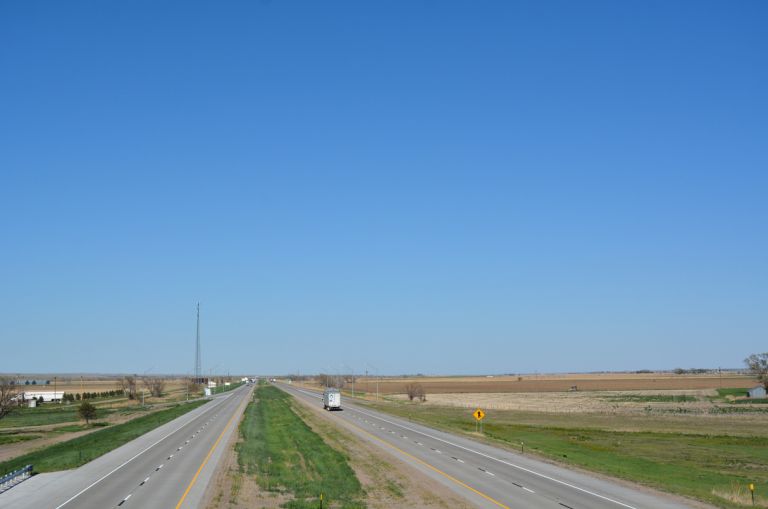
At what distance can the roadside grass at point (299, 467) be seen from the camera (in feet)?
97.1

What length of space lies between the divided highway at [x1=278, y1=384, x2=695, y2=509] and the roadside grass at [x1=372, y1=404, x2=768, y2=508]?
7.59 ft

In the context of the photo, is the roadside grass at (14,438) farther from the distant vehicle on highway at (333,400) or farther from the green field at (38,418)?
the distant vehicle on highway at (333,400)

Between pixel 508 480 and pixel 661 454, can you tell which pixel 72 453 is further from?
pixel 661 454

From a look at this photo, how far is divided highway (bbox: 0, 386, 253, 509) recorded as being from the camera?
92.3 feet

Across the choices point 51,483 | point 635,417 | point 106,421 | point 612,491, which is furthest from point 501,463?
point 106,421

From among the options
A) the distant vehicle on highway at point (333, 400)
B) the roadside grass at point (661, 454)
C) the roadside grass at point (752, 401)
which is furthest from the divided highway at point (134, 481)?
the roadside grass at point (752, 401)

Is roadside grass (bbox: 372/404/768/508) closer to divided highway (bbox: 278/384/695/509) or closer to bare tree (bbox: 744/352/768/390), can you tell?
divided highway (bbox: 278/384/695/509)

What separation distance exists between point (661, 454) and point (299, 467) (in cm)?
2701

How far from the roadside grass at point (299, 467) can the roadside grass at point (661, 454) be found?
1445 cm

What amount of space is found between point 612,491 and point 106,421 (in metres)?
76.2

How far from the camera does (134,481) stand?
111 ft

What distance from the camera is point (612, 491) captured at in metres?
30.7

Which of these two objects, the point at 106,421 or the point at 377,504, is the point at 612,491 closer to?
the point at 377,504

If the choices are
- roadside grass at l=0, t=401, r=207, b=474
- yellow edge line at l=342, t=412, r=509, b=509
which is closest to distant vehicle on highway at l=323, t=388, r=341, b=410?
roadside grass at l=0, t=401, r=207, b=474
